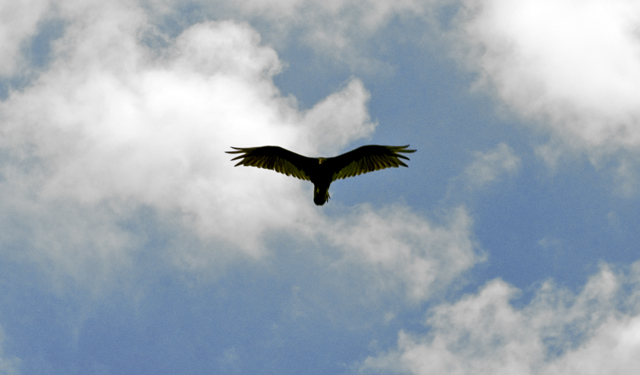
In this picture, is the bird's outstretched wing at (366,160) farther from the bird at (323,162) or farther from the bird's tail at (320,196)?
the bird's tail at (320,196)

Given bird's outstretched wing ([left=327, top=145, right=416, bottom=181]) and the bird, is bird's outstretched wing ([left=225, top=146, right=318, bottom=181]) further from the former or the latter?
bird's outstretched wing ([left=327, top=145, right=416, bottom=181])

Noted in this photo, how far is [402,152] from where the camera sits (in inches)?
666

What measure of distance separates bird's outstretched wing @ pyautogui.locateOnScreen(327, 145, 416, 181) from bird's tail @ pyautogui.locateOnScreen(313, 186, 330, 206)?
627mm

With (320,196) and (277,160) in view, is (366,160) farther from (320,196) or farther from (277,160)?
(277,160)

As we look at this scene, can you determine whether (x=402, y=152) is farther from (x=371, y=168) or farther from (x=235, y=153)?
(x=235, y=153)

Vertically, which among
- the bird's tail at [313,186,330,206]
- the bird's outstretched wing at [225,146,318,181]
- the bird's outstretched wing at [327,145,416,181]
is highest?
the bird's outstretched wing at [225,146,318,181]

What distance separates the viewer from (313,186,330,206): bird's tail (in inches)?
673

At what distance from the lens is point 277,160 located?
17.9 meters

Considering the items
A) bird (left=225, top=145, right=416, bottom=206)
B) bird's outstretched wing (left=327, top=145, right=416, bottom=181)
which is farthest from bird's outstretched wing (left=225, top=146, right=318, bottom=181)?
bird's outstretched wing (left=327, top=145, right=416, bottom=181)

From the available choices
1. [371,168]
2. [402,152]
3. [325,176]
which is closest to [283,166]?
[325,176]

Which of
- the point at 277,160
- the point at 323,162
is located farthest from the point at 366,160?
the point at 277,160

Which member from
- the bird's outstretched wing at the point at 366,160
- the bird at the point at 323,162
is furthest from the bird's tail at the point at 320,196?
the bird's outstretched wing at the point at 366,160

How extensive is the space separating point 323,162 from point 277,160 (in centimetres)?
183

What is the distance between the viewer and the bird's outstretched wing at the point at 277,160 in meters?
17.3
